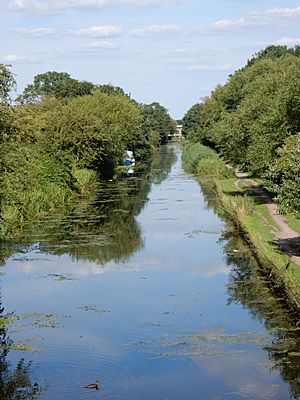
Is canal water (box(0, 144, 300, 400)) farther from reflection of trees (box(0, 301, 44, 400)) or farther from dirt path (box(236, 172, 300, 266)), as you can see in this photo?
dirt path (box(236, 172, 300, 266))

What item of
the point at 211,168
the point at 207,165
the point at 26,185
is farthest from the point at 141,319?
the point at 207,165

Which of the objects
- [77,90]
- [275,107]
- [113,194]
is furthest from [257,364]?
[77,90]

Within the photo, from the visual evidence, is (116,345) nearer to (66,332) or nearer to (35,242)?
(66,332)

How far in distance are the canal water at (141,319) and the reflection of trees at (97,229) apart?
11 centimetres

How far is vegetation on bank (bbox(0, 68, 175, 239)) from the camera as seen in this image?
2312 cm

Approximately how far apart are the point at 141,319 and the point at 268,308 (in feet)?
13.2

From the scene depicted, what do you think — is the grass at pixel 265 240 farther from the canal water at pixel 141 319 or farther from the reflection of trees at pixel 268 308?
the canal water at pixel 141 319

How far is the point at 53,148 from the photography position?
178 ft

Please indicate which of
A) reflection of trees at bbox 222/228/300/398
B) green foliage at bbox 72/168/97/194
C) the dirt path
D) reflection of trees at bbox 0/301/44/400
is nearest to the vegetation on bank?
green foliage at bbox 72/168/97/194

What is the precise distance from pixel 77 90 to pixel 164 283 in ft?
332

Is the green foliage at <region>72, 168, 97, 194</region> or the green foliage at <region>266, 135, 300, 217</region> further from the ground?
the green foliage at <region>266, 135, 300, 217</region>

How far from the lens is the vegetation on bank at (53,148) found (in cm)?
2312

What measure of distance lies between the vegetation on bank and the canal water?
3.57m

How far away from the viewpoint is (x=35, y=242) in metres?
33.6
